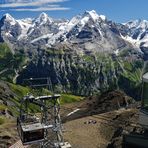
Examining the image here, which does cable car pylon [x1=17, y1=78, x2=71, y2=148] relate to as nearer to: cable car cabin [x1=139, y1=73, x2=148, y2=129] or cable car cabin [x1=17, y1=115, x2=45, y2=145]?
cable car cabin [x1=17, y1=115, x2=45, y2=145]

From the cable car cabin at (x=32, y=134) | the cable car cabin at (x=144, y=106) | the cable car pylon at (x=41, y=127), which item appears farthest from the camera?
the cable car cabin at (x=32, y=134)

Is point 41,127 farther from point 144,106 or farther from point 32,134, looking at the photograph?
point 144,106

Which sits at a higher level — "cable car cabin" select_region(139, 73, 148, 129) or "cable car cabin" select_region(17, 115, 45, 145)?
"cable car cabin" select_region(139, 73, 148, 129)

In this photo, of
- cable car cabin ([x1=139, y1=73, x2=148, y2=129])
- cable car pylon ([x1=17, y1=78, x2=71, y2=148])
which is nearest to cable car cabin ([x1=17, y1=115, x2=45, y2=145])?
cable car pylon ([x1=17, y1=78, x2=71, y2=148])

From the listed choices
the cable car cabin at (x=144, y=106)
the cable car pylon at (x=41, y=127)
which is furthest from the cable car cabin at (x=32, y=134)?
the cable car cabin at (x=144, y=106)

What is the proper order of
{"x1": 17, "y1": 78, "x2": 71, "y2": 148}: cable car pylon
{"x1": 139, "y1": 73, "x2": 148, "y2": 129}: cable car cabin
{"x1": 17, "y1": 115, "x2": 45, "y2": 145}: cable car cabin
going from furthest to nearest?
{"x1": 17, "y1": 115, "x2": 45, "y2": 145}: cable car cabin < {"x1": 17, "y1": 78, "x2": 71, "y2": 148}: cable car pylon < {"x1": 139, "y1": 73, "x2": 148, "y2": 129}: cable car cabin

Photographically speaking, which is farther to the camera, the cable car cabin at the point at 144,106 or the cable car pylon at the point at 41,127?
the cable car pylon at the point at 41,127

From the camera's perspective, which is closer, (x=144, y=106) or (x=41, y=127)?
(x=144, y=106)

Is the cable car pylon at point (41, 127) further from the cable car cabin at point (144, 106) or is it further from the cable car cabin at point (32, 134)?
the cable car cabin at point (144, 106)

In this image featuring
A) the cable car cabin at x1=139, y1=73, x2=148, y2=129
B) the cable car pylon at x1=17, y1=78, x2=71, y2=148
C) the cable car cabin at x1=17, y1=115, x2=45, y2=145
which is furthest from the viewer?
the cable car cabin at x1=17, y1=115, x2=45, y2=145

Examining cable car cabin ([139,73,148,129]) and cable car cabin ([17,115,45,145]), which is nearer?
cable car cabin ([139,73,148,129])

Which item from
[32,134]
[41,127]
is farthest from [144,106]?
[32,134]

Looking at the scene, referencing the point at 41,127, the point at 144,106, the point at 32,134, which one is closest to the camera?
the point at 144,106

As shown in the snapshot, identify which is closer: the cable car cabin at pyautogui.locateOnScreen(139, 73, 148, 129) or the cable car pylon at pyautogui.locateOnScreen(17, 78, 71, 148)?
the cable car cabin at pyautogui.locateOnScreen(139, 73, 148, 129)
